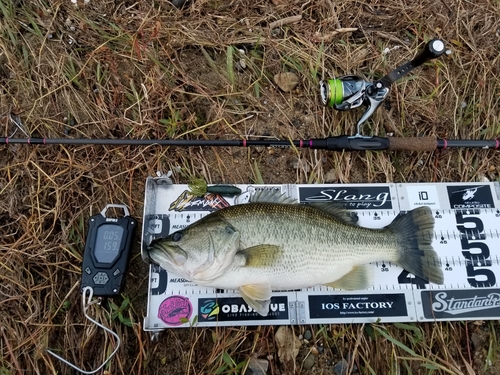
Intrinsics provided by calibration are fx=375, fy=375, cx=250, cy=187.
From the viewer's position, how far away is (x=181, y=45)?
379cm

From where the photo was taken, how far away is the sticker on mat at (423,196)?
11.0 feet

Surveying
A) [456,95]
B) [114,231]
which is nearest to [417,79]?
[456,95]

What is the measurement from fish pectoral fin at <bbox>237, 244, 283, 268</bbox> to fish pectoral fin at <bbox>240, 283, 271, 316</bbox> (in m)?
0.19

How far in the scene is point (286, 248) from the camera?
2.76 m

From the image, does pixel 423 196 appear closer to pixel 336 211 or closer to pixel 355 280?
pixel 336 211

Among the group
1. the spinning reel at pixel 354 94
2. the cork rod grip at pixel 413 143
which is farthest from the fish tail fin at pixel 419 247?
the spinning reel at pixel 354 94

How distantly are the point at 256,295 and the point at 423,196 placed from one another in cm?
178

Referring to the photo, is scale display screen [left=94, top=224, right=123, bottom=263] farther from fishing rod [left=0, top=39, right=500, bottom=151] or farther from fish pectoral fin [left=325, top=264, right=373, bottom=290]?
fish pectoral fin [left=325, top=264, right=373, bottom=290]

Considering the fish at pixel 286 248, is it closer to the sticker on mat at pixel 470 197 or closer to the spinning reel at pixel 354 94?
the sticker on mat at pixel 470 197

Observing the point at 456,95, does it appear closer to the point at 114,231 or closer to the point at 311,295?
the point at 311,295

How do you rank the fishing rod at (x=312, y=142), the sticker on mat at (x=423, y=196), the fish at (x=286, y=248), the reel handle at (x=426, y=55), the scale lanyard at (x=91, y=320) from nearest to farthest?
the fish at (x=286, y=248) → the reel handle at (x=426, y=55) → the scale lanyard at (x=91, y=320) → the fishing rod at (x=312, y=142) → the sticker on mat at (x=423, y=196)

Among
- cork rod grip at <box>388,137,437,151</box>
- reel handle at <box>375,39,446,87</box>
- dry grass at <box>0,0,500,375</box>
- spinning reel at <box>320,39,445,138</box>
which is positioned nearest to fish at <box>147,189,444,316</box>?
dry grass at <box>0,0,500,375</box>

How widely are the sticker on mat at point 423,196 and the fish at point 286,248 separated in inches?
14.8

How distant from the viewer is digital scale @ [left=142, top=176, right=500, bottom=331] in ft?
9.97
